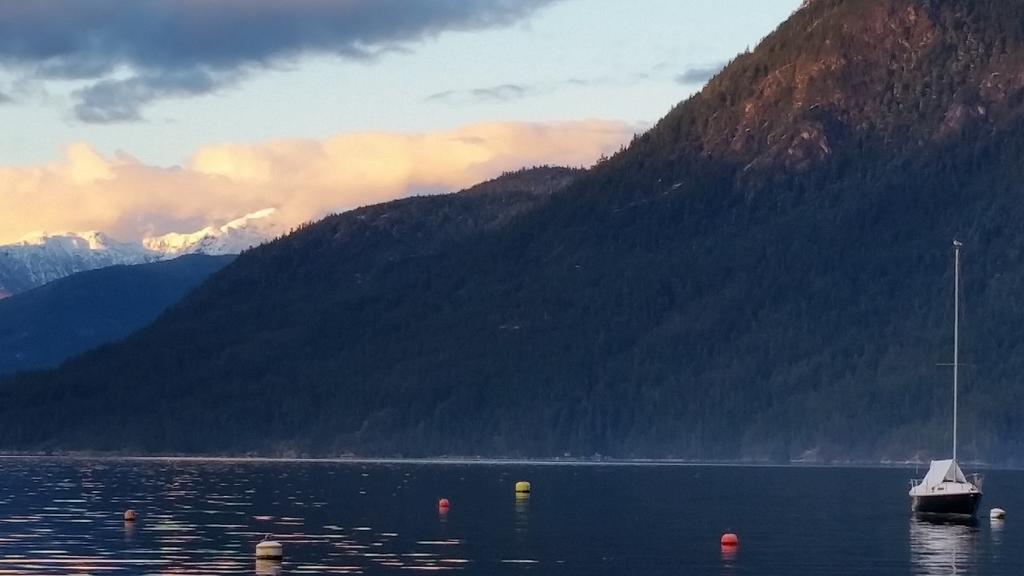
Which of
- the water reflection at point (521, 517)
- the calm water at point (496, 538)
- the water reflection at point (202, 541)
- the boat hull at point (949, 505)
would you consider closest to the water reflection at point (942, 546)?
the calm water at point (496, 538)

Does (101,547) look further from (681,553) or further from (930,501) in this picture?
(930,501)

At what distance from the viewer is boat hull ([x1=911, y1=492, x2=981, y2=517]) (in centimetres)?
16850

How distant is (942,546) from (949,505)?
29008mm

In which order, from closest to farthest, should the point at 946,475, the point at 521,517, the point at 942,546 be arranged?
the point at 942,546 < the point at 521,517 < the point at 946,475

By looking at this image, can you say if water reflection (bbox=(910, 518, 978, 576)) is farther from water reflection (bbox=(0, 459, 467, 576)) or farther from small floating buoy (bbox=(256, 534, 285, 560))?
small floating buoy (bbox=(256, 534, 285, 560))

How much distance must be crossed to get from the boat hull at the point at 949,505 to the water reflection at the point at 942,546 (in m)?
0.99

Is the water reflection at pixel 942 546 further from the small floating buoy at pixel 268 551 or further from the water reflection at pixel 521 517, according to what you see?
the small floating buoy at pixel 268 551

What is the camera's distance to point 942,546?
14050 centimetres

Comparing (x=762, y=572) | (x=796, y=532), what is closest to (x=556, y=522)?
(x=796, y=532)

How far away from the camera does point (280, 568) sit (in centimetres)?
11631

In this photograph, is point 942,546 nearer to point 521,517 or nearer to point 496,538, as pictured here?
point 496,538

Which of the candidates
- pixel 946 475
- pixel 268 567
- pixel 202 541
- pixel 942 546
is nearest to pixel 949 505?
pixel 946 475

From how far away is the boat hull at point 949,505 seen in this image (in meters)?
168

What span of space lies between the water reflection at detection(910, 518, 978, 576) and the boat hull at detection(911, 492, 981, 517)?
38.8 inches
